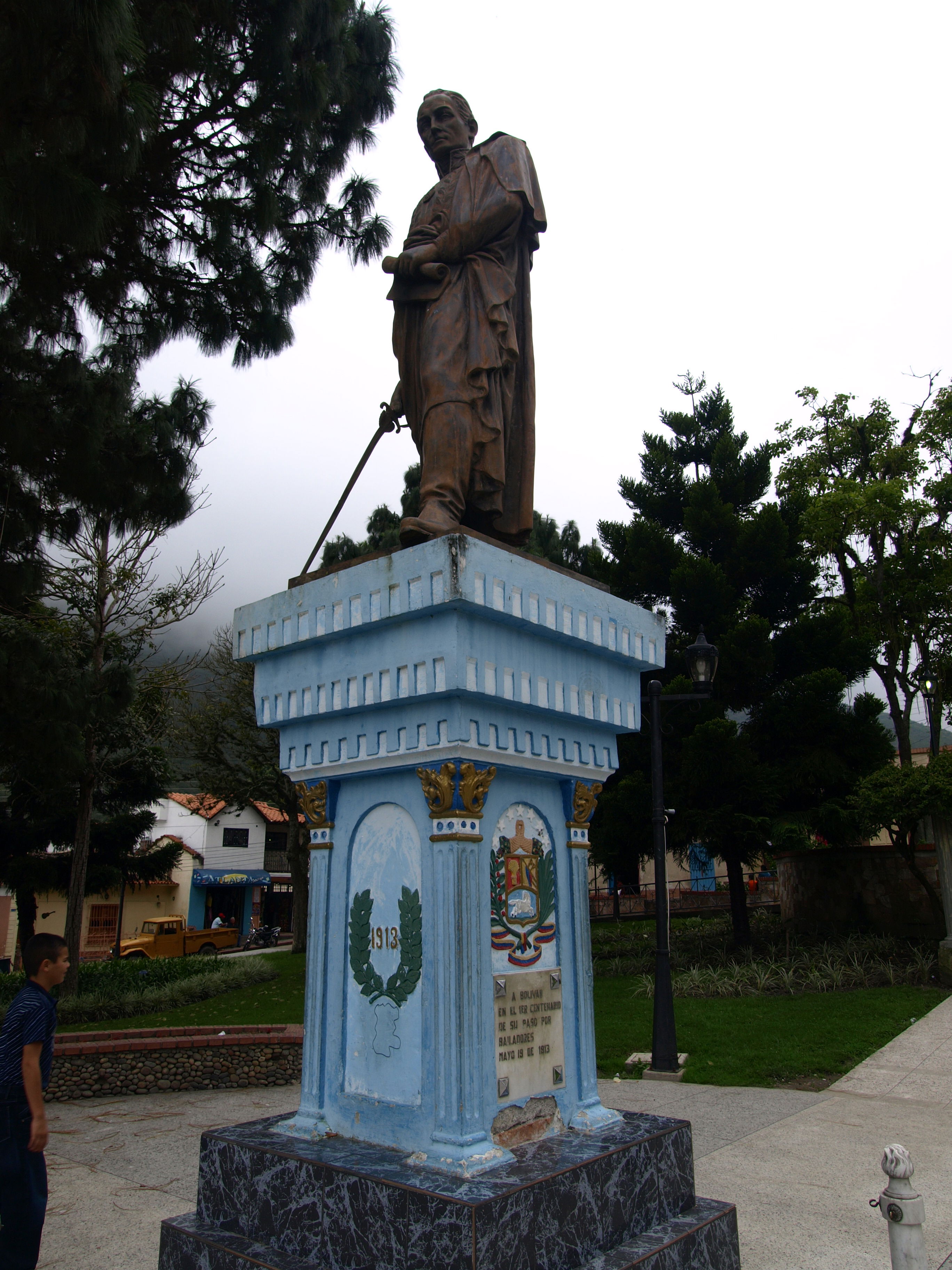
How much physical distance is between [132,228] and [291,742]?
7.16 metres

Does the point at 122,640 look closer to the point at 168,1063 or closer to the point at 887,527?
the point at 168,1063

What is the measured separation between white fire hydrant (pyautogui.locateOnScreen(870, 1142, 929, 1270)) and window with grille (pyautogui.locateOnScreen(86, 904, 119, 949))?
A: 3951cm

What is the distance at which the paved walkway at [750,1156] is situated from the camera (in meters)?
4.86

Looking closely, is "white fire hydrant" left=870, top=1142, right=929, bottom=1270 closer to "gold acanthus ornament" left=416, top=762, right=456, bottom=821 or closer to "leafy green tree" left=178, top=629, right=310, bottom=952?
"gold acanthus ornament" left=416, top=762, right=456, bottom=821

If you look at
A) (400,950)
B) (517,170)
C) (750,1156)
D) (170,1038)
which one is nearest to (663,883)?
(750,1156)

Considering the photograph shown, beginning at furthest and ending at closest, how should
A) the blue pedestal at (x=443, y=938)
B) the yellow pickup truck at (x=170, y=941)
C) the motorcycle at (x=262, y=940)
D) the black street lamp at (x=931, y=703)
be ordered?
1. the motorcycle at (x=262, y=940)
2. the yellow pickup truck at (x=170, y=941)
3. the black street lamp at (x=931, y=703)
4. the blue pedestal at (x=443, y=938)

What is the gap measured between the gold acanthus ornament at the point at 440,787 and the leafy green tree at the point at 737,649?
1218cm

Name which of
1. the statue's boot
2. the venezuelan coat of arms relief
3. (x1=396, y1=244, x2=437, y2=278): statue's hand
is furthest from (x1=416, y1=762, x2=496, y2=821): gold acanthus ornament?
(x1=396, y1=244, x2=437, y2=278): statue's hand

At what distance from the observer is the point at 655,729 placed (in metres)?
10.5

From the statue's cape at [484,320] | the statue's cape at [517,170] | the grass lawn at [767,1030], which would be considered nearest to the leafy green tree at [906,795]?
the grass lawn at [767,1030]

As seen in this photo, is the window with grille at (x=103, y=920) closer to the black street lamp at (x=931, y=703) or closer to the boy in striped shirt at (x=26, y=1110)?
the black street lamp at (x=931, y=703)

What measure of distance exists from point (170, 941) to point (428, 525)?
29657mm

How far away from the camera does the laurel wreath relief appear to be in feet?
10.3

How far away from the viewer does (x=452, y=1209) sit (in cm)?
255
